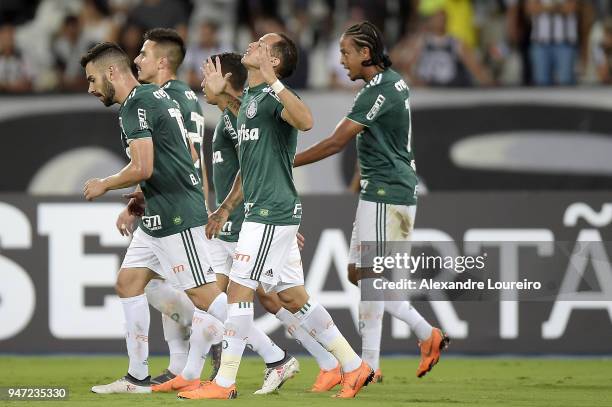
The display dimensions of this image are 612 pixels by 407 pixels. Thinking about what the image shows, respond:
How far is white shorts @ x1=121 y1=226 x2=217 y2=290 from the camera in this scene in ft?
29.9

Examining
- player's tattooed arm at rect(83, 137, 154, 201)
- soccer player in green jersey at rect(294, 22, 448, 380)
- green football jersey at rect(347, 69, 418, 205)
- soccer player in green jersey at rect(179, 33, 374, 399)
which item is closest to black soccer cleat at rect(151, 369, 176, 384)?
soccer player in green jersey at rect(179, 33, 374, 399)

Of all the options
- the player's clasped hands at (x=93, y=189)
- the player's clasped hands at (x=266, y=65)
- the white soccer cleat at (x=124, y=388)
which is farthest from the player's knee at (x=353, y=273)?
the player's clasped hands at (x=93, y=189)

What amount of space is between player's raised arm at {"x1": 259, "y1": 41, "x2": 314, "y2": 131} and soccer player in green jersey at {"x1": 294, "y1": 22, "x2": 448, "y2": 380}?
1.49 metres

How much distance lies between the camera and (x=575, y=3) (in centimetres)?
1614

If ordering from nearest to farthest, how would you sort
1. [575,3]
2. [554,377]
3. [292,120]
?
[292,120] → [554,377] → [575,3]

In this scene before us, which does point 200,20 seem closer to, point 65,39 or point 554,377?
point 65,39

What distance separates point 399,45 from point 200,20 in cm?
265

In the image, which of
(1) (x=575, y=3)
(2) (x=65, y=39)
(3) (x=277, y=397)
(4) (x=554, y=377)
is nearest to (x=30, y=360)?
(3) (x=277, y=397)

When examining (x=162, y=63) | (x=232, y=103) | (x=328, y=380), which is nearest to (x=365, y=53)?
(x=232, y=103)

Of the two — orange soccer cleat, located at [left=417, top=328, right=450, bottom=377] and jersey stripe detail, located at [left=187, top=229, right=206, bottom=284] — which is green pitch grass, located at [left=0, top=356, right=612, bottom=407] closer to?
orange soccer cleat, located at [left=417, top=328, right=450, bottom=377]

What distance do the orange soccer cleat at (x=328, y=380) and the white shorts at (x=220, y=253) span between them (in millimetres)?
1138

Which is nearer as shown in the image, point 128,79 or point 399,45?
point 128,79

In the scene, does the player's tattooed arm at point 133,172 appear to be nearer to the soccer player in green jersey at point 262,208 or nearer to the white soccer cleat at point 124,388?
the soccer player in green jersey at point 262,208

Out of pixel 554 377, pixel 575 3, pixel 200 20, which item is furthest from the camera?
pixel 200 20
